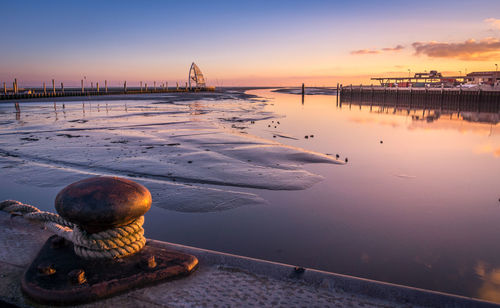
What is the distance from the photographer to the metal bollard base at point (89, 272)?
2.94 meters

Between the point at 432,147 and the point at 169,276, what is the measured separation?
15.9 metres

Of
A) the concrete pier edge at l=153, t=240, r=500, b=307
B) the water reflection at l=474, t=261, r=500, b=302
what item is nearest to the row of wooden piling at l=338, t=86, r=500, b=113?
the water reflection at l=474, t=261, r=500, b=302

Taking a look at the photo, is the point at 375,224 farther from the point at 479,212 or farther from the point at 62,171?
the point at 62,171

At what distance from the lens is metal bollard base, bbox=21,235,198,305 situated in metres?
2.94

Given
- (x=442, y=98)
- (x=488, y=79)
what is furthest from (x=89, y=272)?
(x=488, y=79)

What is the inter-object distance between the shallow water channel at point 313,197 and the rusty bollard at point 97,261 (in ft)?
6.15

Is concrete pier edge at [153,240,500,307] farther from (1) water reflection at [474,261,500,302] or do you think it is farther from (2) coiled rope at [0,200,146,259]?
(1) water reflection at [474,261,500,302]

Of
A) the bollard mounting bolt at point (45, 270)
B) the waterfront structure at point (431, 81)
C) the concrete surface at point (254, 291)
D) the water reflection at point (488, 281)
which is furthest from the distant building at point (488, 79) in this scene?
the bollard mounting bolt at point (45, 270)

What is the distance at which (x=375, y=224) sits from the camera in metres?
6.23

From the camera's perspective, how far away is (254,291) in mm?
3172

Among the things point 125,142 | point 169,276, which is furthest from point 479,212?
point 125,142

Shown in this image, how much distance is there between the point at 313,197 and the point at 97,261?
5316 millimetres

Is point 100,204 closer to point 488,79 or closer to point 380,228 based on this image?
point 380,228

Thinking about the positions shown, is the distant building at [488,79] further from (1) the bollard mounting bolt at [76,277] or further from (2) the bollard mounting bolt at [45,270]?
(2) the bollard mounting bolt at [45,270]
